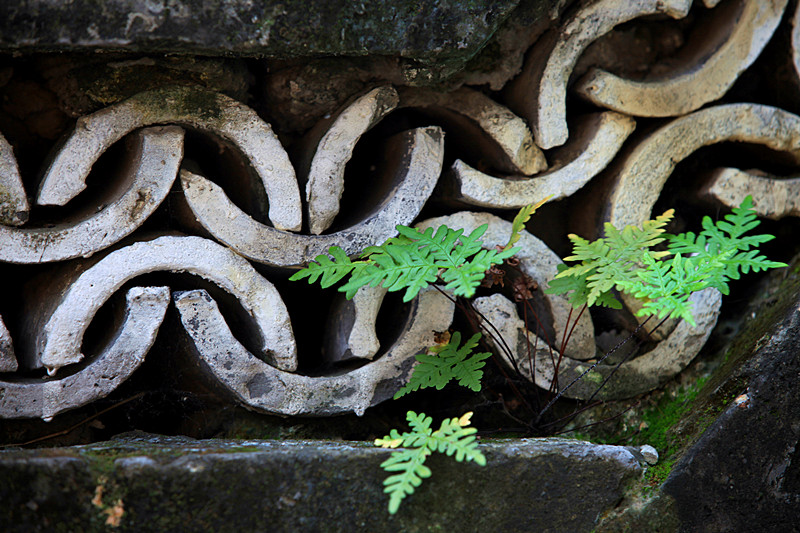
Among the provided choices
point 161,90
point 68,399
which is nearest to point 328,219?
point 161,90

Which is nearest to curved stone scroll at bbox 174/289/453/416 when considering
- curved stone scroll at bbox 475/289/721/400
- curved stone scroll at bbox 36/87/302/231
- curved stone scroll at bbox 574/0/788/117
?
curved stone scroll at bbox 475/289/721/400

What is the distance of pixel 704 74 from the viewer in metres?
1.57

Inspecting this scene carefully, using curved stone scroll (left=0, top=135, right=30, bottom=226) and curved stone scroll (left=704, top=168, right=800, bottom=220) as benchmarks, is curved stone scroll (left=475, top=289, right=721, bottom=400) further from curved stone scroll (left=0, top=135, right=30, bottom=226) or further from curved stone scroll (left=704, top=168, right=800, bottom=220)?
curved stone scroll (left=0, top=135, right=30, bottom=226)

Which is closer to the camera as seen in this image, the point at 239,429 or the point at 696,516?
the point at 696,516

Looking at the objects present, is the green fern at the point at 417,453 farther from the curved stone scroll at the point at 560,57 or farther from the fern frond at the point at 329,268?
the curved stone scroll at the point at 560,57

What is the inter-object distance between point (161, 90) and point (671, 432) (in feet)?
4.01

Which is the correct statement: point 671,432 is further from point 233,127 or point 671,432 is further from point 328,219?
point 233,127

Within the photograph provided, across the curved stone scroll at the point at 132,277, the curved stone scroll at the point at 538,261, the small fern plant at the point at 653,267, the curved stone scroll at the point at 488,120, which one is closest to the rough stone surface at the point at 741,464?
the small fern plant at the point at 653,267

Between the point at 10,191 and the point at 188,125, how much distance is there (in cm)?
33

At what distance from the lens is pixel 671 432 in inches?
55.0

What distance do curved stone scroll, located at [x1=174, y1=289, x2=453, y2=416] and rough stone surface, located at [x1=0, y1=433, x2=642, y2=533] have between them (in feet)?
0.50

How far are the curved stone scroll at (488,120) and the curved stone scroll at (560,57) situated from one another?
0.12ft

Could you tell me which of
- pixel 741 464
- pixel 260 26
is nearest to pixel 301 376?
pixel 260 26

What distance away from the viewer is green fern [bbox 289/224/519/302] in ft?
3.94
